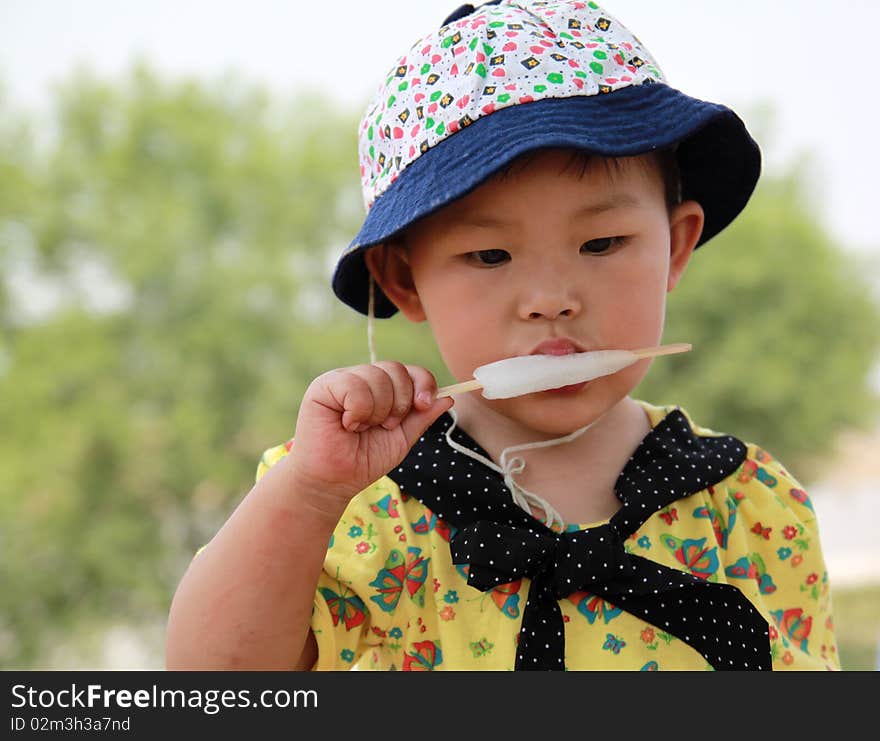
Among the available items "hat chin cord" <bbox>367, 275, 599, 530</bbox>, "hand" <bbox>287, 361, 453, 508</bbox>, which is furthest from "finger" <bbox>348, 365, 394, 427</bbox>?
"hat chin cord" <bbox>367, 275, 599, 530</bbox>

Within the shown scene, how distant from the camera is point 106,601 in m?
4.71

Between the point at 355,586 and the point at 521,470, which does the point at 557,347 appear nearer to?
the point at 521,470

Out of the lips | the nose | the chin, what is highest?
the nose

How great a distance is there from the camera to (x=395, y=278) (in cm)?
129

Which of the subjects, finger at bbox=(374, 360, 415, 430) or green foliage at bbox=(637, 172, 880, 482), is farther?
green foliage at bbox=(637, 172, 880, 482)

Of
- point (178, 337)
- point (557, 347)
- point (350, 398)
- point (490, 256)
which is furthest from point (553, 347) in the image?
point (178, 337)

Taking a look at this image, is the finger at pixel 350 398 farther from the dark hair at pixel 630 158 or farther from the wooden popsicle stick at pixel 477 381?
the dark hair at pixel 630 158

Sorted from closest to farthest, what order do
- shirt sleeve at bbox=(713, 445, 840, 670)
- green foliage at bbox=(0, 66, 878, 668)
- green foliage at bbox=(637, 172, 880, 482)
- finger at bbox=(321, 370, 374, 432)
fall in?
finger at bbox=(321, 370, 374, 432), shirt sleeve at bbox=(713, 445, 840, 670), green foliage at bbox=(0, 66, 878, 668), green foliage at bbox=(637, 172, 880, 482)

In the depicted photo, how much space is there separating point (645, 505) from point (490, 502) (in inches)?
7.4

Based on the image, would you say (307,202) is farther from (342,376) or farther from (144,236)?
(342,376)

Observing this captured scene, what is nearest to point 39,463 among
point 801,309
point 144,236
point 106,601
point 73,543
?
point 73,543

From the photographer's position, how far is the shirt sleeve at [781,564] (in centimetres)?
→ 124

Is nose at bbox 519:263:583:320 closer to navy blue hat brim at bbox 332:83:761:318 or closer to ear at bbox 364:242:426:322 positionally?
navy blue hat brim at bbox 332:83:761:318

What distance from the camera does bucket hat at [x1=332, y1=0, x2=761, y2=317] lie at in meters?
1.06
